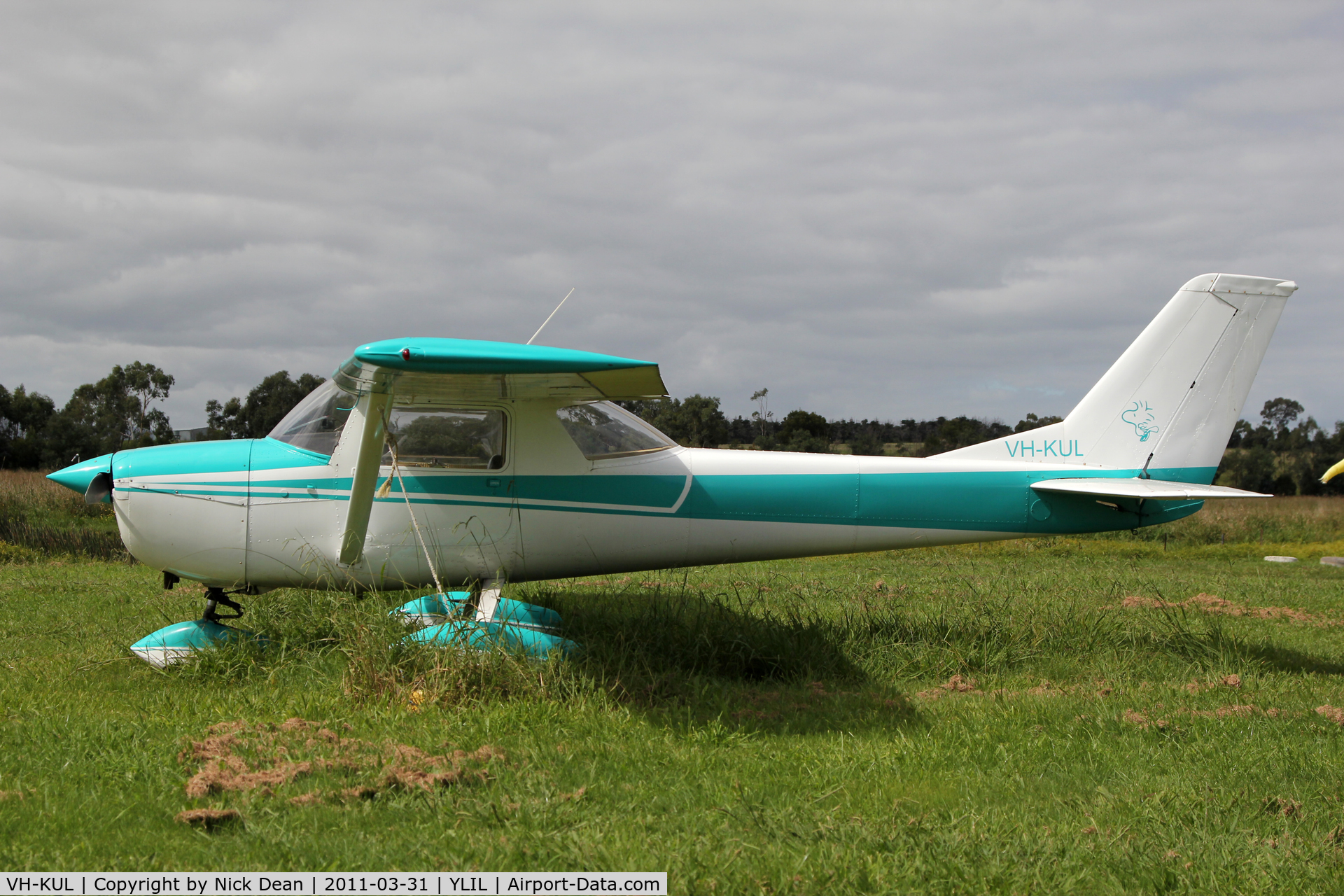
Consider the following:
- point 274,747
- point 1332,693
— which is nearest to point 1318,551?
point 1332,693

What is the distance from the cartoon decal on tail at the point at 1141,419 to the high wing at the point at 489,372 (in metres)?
4.19

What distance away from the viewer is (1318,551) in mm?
17812

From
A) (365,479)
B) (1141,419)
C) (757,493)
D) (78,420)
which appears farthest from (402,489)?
(78,420)

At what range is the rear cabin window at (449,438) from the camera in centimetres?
588

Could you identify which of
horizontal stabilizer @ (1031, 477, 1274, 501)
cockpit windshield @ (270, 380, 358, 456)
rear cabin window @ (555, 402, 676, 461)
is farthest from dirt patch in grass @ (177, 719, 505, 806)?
horizontal stabilizer @ (1031, 477, 1274, 501)

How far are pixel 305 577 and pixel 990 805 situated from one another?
458cm

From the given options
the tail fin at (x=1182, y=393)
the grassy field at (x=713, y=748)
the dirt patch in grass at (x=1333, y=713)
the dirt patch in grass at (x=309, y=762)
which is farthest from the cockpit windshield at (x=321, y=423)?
the dirt patch in grass at (x=1333, y=713)

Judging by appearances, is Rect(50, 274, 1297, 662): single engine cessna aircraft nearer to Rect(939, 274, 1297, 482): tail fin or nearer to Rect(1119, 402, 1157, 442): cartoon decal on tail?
Rect(939, 274, 1297, 482): tail fin

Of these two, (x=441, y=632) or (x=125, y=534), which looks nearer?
(x=441, y=632)

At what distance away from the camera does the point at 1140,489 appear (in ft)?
21.2

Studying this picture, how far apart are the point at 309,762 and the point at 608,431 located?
3.03 meters

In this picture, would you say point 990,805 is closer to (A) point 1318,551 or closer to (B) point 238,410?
(A) point 1318,551

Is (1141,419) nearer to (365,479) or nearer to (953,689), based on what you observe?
(953,689)

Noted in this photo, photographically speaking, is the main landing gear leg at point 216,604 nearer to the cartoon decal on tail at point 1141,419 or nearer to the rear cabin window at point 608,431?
the rear cabin window at point 608,431
